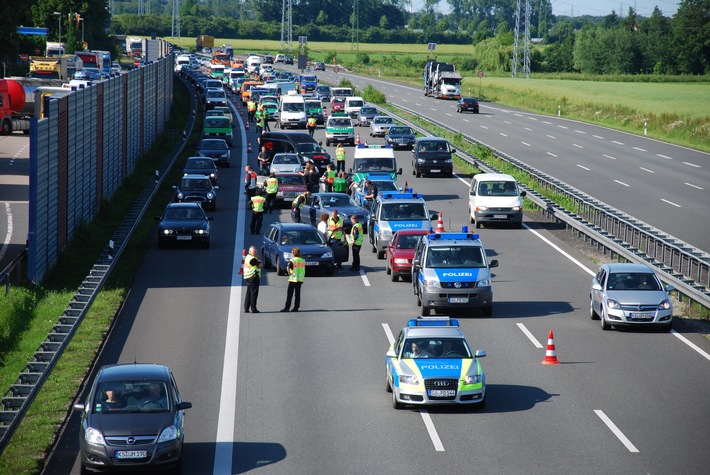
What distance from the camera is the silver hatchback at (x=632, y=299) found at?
26125 millimetres

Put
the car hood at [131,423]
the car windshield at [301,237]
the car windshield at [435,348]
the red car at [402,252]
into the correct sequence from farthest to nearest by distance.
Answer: the car windshield at [301,237] → the red car at [402,252] → the car windshield at [435,348] → the car hood at [131,423]

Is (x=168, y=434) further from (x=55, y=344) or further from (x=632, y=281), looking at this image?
(x=632, y=281)

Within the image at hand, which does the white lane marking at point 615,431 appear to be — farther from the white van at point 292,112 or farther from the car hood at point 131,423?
the white van at point 292,112

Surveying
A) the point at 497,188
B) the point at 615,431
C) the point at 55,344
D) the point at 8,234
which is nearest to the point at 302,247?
the point at 497,188

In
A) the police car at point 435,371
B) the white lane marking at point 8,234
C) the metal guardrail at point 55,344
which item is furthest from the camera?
the white lane marking at point 8,234

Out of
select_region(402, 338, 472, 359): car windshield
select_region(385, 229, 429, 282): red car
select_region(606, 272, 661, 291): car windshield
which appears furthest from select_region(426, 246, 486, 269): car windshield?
select_region(402, 338, 472, 359): car windshield

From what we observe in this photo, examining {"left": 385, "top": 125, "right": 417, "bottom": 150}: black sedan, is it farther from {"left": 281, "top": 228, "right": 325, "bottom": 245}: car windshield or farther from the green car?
{"left": 281, "top": 228, "right": 325, "bottom": 245}: car windshield

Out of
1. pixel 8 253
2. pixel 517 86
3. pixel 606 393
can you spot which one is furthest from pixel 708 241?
pixel 517 86

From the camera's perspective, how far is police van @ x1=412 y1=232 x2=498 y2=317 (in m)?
27.3

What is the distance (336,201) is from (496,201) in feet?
18.1

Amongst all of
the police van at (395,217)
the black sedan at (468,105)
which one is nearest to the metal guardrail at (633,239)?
the police van at (395,217)

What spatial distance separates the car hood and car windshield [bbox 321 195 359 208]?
24.7m

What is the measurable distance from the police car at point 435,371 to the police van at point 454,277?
6697 mm

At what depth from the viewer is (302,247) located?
33469mm
